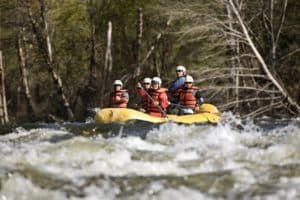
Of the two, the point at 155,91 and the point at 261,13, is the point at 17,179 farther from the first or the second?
the point at 261,13

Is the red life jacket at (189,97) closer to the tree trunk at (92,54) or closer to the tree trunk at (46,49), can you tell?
the tree trunk at (46,49)

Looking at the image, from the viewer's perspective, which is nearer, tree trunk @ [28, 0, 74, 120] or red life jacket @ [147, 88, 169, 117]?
red life jacket @ [147, 88, 169, 117]

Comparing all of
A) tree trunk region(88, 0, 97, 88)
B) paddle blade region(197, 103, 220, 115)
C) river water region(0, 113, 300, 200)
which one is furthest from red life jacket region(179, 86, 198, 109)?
tree trunk region(88, 0, 97, 88)

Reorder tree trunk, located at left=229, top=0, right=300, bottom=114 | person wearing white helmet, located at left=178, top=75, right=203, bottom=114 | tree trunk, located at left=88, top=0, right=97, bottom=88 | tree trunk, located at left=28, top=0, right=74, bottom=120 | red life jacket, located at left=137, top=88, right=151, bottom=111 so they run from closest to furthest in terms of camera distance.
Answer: tree trunk, located at left=229, top=0, right=300, bottom=114 → person wearing white helmet, located at left=178, top=75, right=203, bottom=114 → red life jacket, located at left=137, top=88, right=151, bottom=111 → tree trunk, located at left=28, top=0, right=74, bottom=120 → tree trunk, located at left=88, top=0, right=97, bottom=88

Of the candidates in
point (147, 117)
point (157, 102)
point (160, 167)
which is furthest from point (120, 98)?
point (160, 167)

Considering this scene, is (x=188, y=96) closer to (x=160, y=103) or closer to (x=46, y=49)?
(x=160, y=103)

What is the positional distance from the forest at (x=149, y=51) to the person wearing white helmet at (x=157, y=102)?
3.59 feet

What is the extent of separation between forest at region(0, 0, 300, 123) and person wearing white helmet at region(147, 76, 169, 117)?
1094 millimetres

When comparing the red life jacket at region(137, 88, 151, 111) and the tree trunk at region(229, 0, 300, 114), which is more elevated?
the tree trunk at region(229, 0, 300, 114)

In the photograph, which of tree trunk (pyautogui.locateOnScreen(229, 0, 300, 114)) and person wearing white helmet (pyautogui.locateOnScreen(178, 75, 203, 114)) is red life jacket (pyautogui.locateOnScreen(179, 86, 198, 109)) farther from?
tree trunk (pyautogui.locateOnScreen(229, 0, 300, 114))

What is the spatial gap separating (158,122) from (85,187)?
23.0 feet

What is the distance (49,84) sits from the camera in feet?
111

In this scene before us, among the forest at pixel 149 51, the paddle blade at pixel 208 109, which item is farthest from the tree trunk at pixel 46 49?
the paddle blade at pixel 208 109

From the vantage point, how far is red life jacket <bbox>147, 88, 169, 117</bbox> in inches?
630
